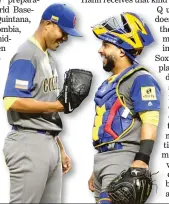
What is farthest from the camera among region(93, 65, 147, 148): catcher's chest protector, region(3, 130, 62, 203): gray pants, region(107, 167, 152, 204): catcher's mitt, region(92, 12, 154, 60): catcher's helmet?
region(3, 130, 62, 203): gray pants

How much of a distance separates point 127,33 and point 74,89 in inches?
19.1

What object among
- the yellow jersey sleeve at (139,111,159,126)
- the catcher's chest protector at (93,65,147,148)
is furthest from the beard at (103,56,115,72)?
the yellow jersey sleeve at (139,111,159,126)

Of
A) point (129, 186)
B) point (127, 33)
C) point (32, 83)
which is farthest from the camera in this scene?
point (32, 83)

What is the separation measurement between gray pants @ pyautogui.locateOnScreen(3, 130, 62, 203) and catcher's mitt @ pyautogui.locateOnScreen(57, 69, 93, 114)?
274mm

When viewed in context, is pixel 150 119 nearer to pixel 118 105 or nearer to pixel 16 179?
pixel 118 105

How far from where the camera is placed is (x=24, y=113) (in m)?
4.36

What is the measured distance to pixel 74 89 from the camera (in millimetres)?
4316

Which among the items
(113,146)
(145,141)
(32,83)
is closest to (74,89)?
(32,83)

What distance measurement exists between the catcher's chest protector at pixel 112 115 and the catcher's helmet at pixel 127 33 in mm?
138

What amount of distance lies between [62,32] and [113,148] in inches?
34.3

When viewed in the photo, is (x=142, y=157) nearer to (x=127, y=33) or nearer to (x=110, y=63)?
(x=110, y=63)

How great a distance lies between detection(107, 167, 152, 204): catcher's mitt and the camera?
394 cm

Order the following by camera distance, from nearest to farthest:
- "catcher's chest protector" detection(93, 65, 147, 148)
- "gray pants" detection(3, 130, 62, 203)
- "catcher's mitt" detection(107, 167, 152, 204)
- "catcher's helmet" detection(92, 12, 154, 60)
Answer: "catcher's mitt" detection(107, 167, 152, 204), "catcher's chest protector" detection(93, 65, 147, 148), "catcher's helmet" detection(92, 12, 154, 60), "gray pants" detection(3, 130, 62, 203)

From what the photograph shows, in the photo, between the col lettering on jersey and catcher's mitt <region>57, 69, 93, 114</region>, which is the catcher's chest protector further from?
the col lettering on jersey
